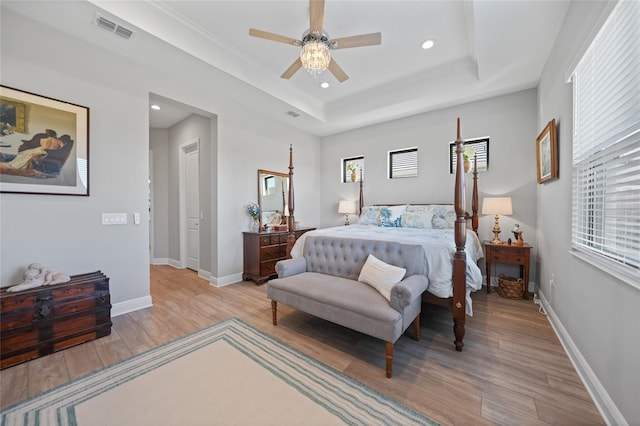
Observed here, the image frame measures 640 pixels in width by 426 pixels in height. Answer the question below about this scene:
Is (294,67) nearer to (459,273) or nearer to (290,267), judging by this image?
(290,267)

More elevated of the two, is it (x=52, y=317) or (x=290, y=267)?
(x=290, y=267)

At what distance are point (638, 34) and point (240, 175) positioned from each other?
4.40 m

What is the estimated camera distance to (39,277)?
226cm

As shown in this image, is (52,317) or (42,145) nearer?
(52,317)

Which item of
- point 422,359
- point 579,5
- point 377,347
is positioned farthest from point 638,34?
point 377,347

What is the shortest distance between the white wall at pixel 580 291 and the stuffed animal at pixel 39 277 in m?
4.18

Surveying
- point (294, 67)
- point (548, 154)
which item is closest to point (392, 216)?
point (548, 154)

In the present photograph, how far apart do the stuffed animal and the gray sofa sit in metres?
1.96

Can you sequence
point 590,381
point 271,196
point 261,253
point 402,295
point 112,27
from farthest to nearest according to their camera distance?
point 271,196 < point 261,253 < point 112,27 < point 402,295 < point 590,381

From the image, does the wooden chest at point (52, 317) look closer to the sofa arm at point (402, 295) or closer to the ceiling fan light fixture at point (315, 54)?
the sofa arm at point (402, 295)

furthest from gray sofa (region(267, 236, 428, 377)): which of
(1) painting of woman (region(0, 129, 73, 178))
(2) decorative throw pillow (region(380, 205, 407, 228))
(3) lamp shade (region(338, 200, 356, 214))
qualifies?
(1) painting of woman (region(0, 129, 73, 178))

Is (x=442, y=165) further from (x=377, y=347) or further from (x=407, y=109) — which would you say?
(x=377, y=347)

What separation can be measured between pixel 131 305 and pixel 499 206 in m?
5.13

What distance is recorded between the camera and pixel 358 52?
131 inches
